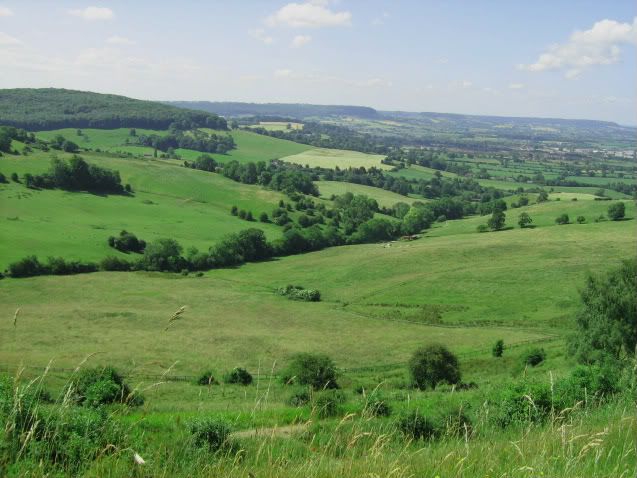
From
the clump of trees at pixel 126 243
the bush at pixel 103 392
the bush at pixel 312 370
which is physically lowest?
the clump of trees at pixel 126 243

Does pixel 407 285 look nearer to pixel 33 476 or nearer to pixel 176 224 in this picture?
pixel 176 224

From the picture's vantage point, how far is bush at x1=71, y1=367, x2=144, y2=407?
17.4 feet

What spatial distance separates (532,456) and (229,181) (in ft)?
509

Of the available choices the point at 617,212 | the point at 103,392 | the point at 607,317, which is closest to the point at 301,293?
the point at 607,317

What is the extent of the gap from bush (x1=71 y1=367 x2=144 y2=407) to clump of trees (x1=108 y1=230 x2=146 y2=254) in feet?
252

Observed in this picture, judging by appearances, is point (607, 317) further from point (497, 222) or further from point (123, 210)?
point (123, 210)

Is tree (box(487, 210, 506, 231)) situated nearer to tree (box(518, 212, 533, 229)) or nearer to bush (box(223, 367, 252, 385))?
tree (box(518, 212, 533, 229))

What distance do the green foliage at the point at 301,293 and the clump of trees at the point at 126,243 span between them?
1299 inches

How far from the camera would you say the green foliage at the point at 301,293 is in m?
76.4

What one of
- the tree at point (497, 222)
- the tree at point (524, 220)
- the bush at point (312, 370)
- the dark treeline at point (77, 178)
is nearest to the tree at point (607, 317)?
the bush at point (312, 370)

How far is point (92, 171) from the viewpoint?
131 meters

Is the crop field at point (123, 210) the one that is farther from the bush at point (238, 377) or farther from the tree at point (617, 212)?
the tree at point (617, 212)

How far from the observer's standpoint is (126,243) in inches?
3844

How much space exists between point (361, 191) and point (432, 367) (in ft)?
441
